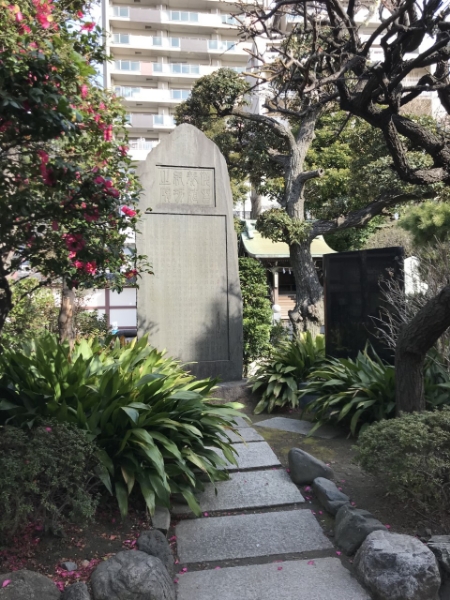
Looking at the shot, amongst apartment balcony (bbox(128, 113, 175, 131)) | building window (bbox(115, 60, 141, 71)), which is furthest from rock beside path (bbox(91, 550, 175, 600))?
building window (bbox(115, 60, 141, 71))

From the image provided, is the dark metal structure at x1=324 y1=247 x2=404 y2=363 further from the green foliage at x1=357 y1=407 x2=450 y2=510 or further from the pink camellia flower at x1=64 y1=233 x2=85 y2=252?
the pink camellia flower at x1=64 y1=233 x2=85 y2=252

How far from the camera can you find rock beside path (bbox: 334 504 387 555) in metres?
3.50

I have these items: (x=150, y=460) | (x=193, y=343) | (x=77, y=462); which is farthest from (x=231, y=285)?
(x=77, y=462)

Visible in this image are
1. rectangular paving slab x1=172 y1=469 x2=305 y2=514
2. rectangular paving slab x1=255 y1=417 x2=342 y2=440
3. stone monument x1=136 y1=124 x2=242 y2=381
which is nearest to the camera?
rectangular paving slab x1=172 y1=469 x2=305 y2=514

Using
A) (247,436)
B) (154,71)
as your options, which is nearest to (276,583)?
(247,436)

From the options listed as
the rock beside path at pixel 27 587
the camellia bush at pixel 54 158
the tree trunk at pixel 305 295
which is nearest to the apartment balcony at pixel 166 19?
the tree trunk at pixel 305 295

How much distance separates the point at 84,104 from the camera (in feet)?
11.4

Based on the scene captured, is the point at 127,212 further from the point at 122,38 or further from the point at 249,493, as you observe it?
the point at 122,38

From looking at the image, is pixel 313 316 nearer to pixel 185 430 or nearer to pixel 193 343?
pixel 193 343

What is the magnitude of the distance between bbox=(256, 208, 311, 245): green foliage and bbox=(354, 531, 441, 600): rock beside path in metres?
8.07

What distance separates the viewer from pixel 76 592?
290 cm

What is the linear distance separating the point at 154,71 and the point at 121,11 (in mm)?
5097

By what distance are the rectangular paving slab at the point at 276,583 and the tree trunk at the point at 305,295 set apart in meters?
7.94

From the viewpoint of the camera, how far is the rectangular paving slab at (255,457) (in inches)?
192
